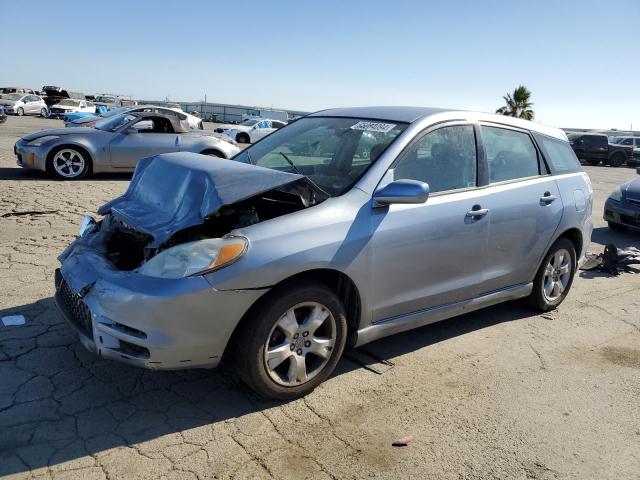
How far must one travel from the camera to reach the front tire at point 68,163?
9.97 metres

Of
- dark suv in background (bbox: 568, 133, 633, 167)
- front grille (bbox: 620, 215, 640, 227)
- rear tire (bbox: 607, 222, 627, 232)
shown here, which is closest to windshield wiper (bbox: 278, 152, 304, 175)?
front grille (bbox: 620, 215, 640, 227)

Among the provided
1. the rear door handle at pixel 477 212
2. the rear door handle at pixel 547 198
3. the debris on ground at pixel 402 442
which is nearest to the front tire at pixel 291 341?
the debris on ground at pixel 402 442

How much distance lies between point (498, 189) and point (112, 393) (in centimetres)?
303

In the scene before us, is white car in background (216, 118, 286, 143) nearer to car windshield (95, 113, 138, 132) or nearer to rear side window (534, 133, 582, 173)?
car windshield (95, 113, 138, 132)

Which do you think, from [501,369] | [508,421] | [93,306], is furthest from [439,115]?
[93,306]

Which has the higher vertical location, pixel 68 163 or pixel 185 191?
pixel 185 191

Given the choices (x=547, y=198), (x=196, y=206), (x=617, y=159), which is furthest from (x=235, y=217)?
(x=617, y=159)

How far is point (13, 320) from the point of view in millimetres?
3994

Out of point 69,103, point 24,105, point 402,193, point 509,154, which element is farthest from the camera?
point 69,103

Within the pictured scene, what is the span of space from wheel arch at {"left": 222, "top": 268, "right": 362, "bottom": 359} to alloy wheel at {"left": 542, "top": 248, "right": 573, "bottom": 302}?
2.19 metres

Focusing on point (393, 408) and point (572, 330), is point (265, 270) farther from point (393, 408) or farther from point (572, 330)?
point (572, 330)

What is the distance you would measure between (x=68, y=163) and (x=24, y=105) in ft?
115

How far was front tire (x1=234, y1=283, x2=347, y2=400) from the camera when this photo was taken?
2.97 meters

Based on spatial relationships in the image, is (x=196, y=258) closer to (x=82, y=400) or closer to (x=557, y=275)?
(x=82, y=400)
